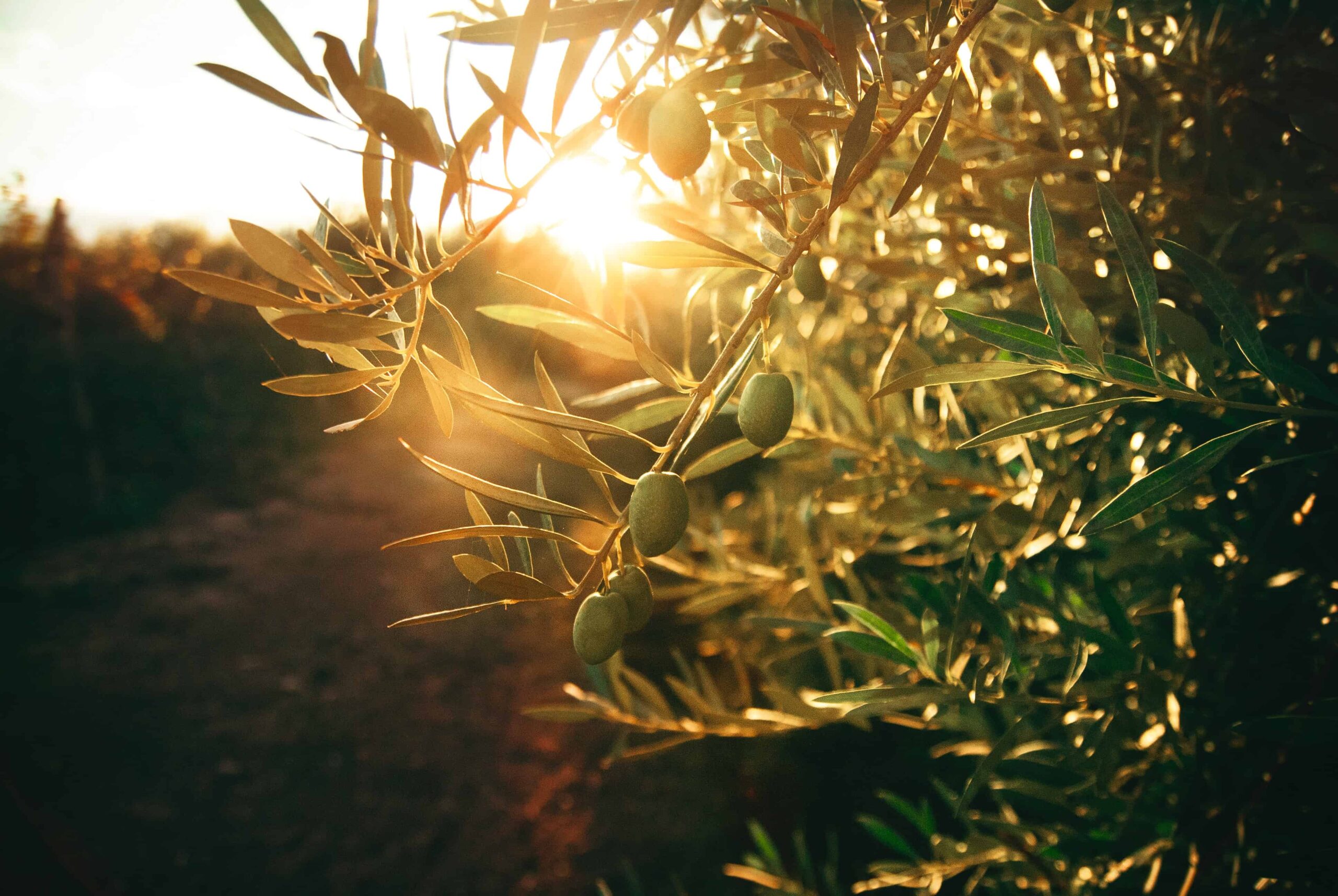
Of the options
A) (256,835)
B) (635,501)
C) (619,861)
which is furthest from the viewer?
(256,835)

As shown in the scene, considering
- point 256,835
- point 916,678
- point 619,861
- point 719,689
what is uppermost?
point 916,678

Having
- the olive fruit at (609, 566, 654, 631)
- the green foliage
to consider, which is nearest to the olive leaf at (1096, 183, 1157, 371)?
the green foliage

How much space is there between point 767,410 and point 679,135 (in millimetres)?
106

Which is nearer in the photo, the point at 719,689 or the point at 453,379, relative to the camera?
the point at 453,379

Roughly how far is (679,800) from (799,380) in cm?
213

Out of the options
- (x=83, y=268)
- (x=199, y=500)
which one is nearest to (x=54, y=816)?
(x=199, y=500)

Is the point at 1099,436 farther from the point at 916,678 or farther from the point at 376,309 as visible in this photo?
the point at 376,309

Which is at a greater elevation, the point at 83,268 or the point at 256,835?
the point at 83,268

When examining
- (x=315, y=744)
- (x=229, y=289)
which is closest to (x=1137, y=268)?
(x=229, y=289)

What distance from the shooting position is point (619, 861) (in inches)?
90.8

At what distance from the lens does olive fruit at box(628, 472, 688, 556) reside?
28 centimetres

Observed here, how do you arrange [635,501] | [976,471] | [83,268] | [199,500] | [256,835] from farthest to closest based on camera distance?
[199,500]
[83,268]
[256,835]
[976,471]
[635,501]

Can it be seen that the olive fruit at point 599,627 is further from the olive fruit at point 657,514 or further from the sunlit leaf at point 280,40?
the sunlit leaf at point 280,40

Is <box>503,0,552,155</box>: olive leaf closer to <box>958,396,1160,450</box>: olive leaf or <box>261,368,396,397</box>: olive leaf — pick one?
<box>261,368,396,397</box>: olive leaf
